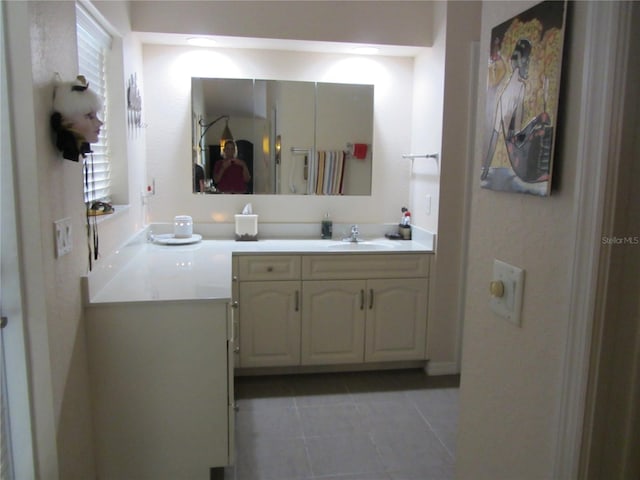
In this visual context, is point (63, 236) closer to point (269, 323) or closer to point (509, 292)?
point (509, 292)

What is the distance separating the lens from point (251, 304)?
3.04m

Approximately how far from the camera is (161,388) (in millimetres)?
1953

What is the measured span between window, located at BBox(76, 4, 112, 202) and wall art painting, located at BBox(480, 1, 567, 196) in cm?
175

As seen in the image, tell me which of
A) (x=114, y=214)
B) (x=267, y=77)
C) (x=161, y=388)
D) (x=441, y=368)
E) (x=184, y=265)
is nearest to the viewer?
(x=161, y=388)

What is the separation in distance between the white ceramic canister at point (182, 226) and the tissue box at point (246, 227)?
12.4 inches

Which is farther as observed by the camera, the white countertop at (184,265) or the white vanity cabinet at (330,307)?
the white vanity cabinet at (330,307)

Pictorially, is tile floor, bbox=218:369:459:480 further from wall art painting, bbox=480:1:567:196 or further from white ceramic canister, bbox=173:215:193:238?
wall art painting, bbox=480:1:567:196

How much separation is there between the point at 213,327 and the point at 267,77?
2.02 metres

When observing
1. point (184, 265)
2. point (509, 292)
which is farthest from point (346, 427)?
point (509, 292)

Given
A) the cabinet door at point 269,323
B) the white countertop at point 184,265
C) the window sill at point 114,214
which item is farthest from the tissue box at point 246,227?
the window sill at point 114,214

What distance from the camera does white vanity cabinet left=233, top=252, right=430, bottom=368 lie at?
3.04m

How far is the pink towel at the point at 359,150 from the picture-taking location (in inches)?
139

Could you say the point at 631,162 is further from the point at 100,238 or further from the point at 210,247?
the point at 210,247

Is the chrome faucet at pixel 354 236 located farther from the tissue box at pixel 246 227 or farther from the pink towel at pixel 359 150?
the tissue box at pixel 246 227
